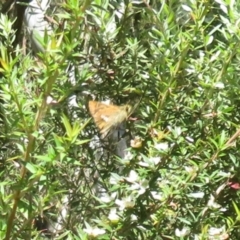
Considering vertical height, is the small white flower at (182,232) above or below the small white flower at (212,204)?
below

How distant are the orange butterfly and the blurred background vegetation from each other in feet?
0.15

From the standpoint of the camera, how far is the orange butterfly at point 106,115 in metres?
1.24

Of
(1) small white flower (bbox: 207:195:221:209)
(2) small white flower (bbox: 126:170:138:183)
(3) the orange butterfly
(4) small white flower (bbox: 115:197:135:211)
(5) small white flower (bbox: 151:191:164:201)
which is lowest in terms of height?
(1) small white flower (bbox: 207:195:221:209)

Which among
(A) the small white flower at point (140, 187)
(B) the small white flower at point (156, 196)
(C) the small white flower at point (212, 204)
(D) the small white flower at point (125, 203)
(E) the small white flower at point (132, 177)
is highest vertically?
(E) the small white flower at point (132, 177)

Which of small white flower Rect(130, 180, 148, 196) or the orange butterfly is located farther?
the orange butterfly

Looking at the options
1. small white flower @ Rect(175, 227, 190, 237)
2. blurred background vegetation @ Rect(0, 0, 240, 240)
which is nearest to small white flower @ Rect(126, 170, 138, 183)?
blurred background vegetation @ Rect(0, 0, 240, 240)

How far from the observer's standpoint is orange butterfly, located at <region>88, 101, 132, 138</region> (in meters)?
1.24

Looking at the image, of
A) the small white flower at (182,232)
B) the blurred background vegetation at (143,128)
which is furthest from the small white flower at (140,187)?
the small white flower at (182,232)

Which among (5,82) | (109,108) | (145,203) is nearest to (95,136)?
(109,108)

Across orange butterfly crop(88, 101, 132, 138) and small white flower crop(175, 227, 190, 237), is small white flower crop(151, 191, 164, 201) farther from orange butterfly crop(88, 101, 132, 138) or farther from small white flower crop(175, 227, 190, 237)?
orange butterfly crop(88, 101, 132, 138)

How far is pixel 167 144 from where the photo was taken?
3.89 feet

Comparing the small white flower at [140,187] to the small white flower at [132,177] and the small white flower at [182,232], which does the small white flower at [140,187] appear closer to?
the small white flower at [132,177]

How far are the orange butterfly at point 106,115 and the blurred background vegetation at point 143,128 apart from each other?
0.04 m

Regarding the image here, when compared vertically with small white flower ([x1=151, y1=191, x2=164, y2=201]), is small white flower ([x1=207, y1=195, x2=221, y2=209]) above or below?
below
